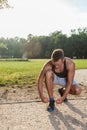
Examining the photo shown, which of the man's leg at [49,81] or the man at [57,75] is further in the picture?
the man's leg at [49,81]

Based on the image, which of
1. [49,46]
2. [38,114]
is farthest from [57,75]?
[49,46]

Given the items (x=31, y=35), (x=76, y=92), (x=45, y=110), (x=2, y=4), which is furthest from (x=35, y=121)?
(x=31, y=35)

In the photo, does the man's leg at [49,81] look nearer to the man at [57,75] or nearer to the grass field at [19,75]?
the man at [57,75]

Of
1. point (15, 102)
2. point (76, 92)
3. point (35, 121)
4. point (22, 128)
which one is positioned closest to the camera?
point (22, 128)

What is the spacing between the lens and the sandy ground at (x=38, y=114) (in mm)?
5965

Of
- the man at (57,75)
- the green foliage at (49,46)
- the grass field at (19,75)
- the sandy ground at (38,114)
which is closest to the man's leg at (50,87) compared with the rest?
the man at (57,75)

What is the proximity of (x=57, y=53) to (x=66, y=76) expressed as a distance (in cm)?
92

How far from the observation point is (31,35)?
117 meters

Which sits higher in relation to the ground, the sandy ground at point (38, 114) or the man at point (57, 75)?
the man at point (57, 75)

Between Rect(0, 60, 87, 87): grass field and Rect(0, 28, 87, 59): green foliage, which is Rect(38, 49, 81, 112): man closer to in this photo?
Rect(0, 60, 87, 87): grass field

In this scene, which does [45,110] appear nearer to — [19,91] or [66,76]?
[66,76]

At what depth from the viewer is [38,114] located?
6.98 metres

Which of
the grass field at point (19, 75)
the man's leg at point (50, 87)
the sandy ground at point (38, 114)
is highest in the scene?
the man's leg at point (50, 87)

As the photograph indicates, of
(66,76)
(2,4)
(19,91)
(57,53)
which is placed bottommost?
(19,91)
